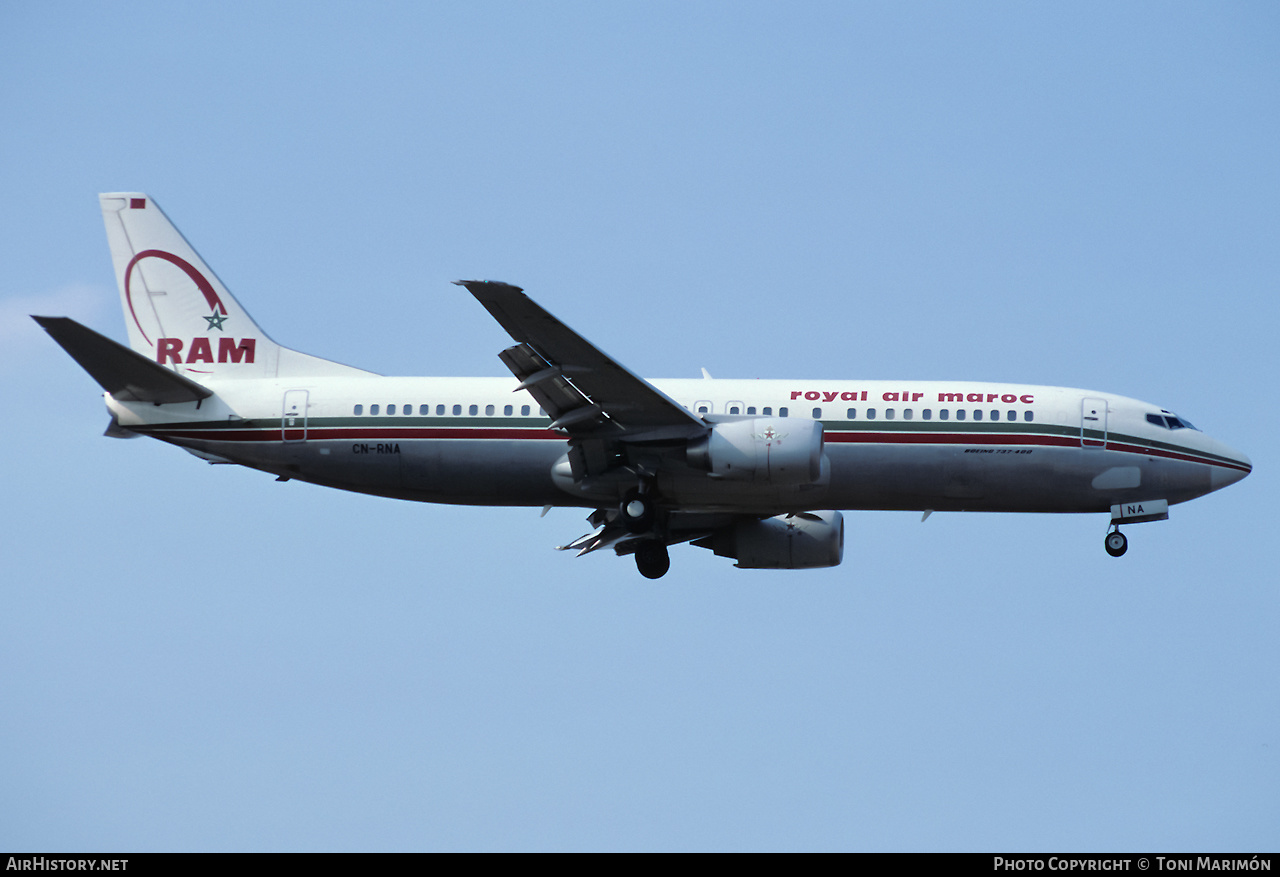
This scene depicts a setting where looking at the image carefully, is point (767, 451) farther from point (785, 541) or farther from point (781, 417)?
point (785, 541)

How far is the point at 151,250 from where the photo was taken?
118 feet

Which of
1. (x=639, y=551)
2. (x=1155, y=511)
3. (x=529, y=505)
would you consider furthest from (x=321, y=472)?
(x=1155, y=511)

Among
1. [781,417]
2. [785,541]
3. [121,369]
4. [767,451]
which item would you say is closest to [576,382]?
[767,451]

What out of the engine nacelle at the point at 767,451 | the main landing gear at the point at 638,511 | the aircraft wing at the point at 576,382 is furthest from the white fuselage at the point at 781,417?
the aircraft wing at the point at 576,382

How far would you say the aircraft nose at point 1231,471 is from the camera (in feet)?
107

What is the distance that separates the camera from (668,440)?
31.1m

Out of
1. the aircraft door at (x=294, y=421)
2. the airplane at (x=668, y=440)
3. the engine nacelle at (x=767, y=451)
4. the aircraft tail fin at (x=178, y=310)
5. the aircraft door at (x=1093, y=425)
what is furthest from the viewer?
the aircraft tail fin at (x=178, y=310)

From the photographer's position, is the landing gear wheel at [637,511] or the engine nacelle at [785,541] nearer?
the landing gear wheel at [637,511]

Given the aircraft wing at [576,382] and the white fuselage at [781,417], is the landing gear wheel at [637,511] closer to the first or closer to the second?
the white fuselage at [781,417]

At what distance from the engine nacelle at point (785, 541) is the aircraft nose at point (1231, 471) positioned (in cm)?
809

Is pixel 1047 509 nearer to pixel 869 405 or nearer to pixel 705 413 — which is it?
pixel 869 405

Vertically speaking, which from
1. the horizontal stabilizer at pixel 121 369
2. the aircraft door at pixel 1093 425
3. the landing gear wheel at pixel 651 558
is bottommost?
the landing gear wheel at pixel 651 558

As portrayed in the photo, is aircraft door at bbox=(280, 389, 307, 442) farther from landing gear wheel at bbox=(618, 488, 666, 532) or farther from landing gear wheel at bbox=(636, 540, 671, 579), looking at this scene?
landing gear wheel at bbox=(636, 540, 671, 579)

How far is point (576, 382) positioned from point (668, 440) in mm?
2155
